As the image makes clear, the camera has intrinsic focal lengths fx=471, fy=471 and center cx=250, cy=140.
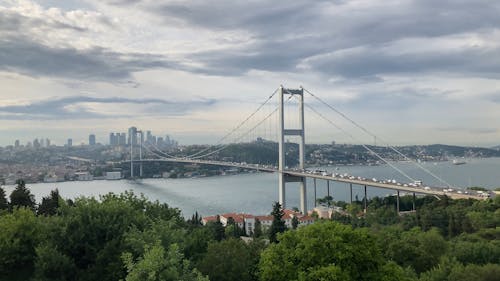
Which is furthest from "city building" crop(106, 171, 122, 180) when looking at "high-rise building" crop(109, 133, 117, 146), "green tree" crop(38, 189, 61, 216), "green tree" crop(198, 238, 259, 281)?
"high-rise building" crop(109, 133, 117, 146)

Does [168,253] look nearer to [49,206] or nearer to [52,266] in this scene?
[52,266]

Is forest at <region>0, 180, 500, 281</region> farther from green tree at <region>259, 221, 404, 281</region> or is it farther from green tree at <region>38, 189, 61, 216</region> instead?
green tree at <region>38, 189, 61, 216</region>

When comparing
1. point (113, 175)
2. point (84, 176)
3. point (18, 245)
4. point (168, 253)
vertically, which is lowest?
point (84, 176)

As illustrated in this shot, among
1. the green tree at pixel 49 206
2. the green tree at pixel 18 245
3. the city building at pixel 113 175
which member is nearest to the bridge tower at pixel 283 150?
the green tree at pixel 49 206

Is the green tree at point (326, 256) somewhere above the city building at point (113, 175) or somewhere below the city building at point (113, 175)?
above

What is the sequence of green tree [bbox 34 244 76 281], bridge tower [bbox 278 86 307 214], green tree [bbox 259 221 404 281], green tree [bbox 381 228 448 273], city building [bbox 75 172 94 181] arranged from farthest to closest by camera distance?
1. city building [bbox 75 172 94 181]
2. bridge tower [bbox 278 86 307 214]
3. green tree [bbox 381 228 448 273]
4. green tree [bbox 34 244 76 281]
5. green tree [bbox 259 221 404 281]

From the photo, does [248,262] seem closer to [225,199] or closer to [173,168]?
[225,199]

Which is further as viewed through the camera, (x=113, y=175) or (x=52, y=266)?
(x=113, y=175)

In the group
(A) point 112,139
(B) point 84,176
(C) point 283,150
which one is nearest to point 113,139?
(A) point 112,139

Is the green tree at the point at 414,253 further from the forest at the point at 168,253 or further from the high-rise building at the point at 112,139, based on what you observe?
the high-rise building at the point at 112,139

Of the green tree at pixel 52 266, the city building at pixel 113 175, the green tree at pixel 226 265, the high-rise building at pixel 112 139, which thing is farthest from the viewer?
the high-rise building at pixel 112 139

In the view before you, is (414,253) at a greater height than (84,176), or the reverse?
(414,253)
